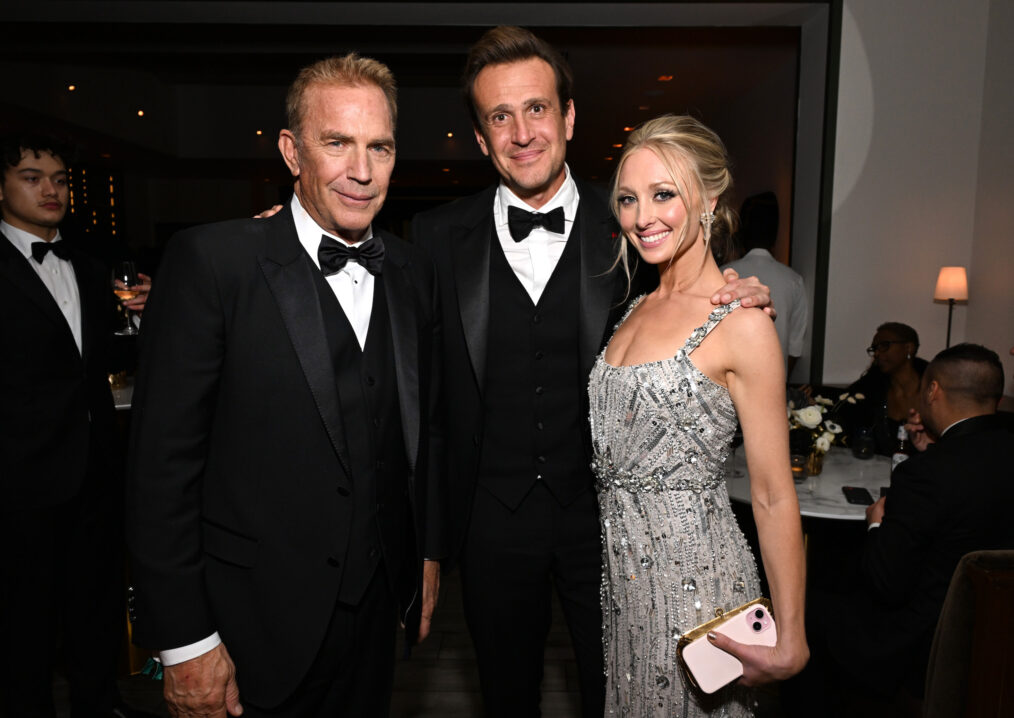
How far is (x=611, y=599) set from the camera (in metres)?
1.68

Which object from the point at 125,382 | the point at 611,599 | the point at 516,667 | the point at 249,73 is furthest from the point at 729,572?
the point at 249,73

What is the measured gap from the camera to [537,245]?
2.00 meters

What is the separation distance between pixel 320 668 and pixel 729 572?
35.2 inches

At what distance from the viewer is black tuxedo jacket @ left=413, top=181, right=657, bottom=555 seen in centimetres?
189

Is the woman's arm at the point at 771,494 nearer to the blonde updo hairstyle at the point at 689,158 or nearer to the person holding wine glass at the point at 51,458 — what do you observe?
the blonde updo hairstyle at the point at 689,158

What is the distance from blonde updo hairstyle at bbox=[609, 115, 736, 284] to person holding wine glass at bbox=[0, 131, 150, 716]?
210 centimetres

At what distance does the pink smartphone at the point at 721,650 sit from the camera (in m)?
1.43

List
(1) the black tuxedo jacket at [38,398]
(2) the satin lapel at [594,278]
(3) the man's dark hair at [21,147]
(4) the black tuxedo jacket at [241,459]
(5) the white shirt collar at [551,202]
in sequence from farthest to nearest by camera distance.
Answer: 1. (3) the man's dark hair at [21,147]
2. (1) the black tuxedo jacket at [38,398]
3. (5) the white shirt collar at [551,202]
4. (2) the satin lapel at [594,278]
5. (4) the black tuxedo jacket at [241,459]

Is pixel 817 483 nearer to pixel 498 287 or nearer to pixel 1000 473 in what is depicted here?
pixel 1000 473

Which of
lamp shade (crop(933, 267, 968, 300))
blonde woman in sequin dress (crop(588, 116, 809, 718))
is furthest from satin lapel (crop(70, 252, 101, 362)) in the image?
lamp shade (crop(933, 267, 968, 300))

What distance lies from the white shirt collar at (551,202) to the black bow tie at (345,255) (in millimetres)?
562

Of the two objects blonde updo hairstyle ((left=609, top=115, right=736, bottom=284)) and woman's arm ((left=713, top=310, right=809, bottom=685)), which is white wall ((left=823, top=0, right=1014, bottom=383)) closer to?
blonde updo hairstyle ((left=609, top=115, right=736, bottom=284))

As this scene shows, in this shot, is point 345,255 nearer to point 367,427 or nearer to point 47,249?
point 367,427

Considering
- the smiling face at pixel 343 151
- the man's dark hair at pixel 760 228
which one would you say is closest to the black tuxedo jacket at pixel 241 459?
the smiling face at pixel 343 151
